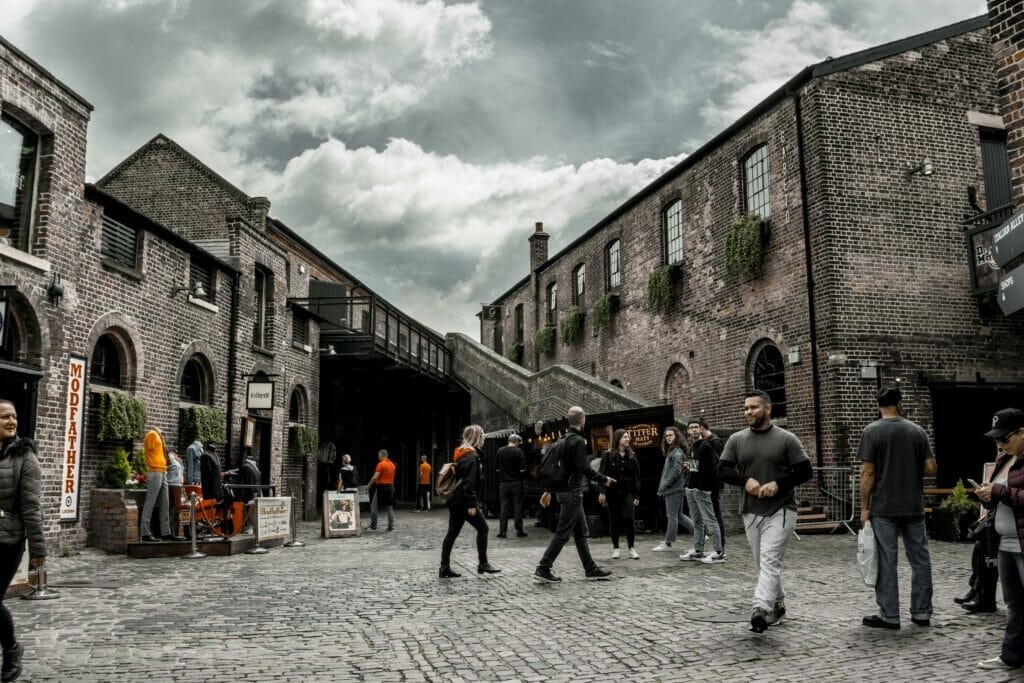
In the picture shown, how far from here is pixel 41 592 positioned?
8.17 metres

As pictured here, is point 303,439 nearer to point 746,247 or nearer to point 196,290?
point 196,290

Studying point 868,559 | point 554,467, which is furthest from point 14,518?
point 868,559

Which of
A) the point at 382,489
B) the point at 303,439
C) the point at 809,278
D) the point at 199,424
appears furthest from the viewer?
the point at 303,439

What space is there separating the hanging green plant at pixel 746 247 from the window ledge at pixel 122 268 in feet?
39.1

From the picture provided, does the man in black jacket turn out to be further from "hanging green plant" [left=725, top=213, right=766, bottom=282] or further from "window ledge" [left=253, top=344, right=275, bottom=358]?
"window ledge" [left=253, top=344, right=275, bottom=358]

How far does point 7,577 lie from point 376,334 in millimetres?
19091

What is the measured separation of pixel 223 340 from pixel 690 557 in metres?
10.9

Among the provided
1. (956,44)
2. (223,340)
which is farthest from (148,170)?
(956,44)

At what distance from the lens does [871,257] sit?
50.8ft

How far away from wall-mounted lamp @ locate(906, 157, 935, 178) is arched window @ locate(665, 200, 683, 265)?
621 cm

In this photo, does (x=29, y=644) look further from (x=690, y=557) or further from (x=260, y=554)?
(x=690, y=557)

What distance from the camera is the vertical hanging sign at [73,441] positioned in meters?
11.7

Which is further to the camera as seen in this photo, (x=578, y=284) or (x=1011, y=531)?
(x=578, y=284)

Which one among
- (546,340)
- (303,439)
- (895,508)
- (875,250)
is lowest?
(895,508)
